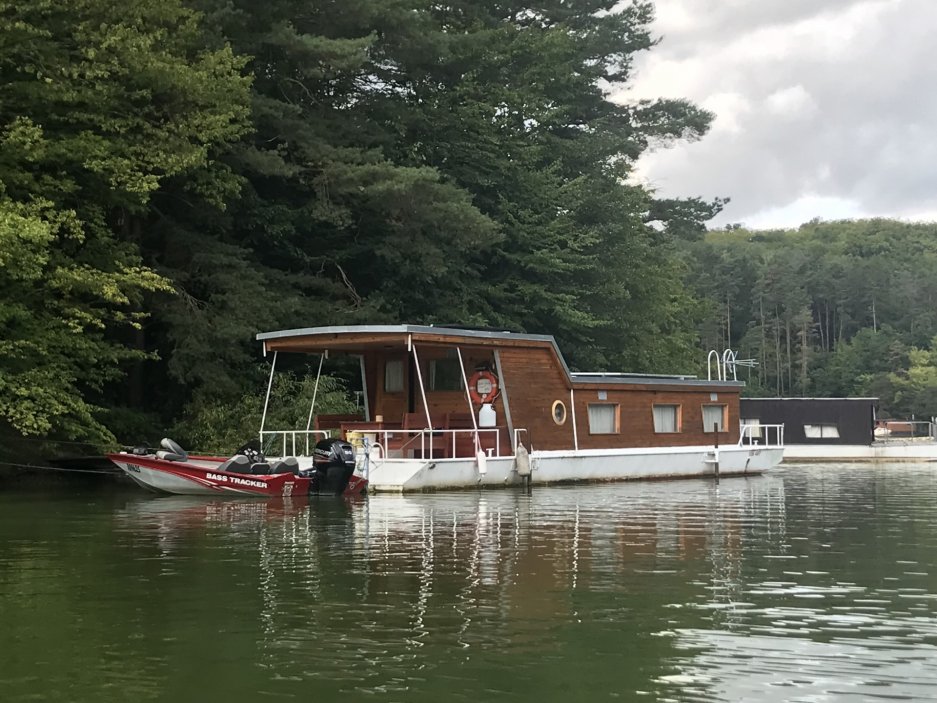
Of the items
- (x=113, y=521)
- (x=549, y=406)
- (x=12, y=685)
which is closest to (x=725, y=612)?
(x=12, y=685)

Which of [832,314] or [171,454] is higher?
[832,314]

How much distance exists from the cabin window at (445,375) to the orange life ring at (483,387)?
0.91 m

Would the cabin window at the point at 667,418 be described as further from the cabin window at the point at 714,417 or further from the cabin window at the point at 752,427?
the cabin window at the point at 752,427

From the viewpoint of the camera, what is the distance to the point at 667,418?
30500mm

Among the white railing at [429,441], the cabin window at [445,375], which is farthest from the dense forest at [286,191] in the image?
the white railing at [429,441]

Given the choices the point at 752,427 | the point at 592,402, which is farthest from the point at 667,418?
the point at 752,427

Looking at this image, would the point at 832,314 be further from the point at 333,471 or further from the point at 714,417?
the point at 333,471

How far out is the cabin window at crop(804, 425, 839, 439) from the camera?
155ft

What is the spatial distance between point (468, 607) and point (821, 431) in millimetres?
39978

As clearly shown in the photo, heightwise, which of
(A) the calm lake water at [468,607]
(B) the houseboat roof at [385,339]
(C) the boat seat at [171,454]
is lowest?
(A) the calm lake water at [468,607]

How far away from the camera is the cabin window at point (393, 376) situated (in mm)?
26906

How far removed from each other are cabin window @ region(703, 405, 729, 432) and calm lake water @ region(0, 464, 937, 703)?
513 inches

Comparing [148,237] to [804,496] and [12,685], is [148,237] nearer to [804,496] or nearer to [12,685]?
[804,496]

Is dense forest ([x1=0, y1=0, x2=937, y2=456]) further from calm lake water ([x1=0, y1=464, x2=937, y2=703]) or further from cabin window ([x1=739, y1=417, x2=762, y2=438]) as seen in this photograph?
calm lake water ([x1=0, y1=464, x2=937, y2=703])
